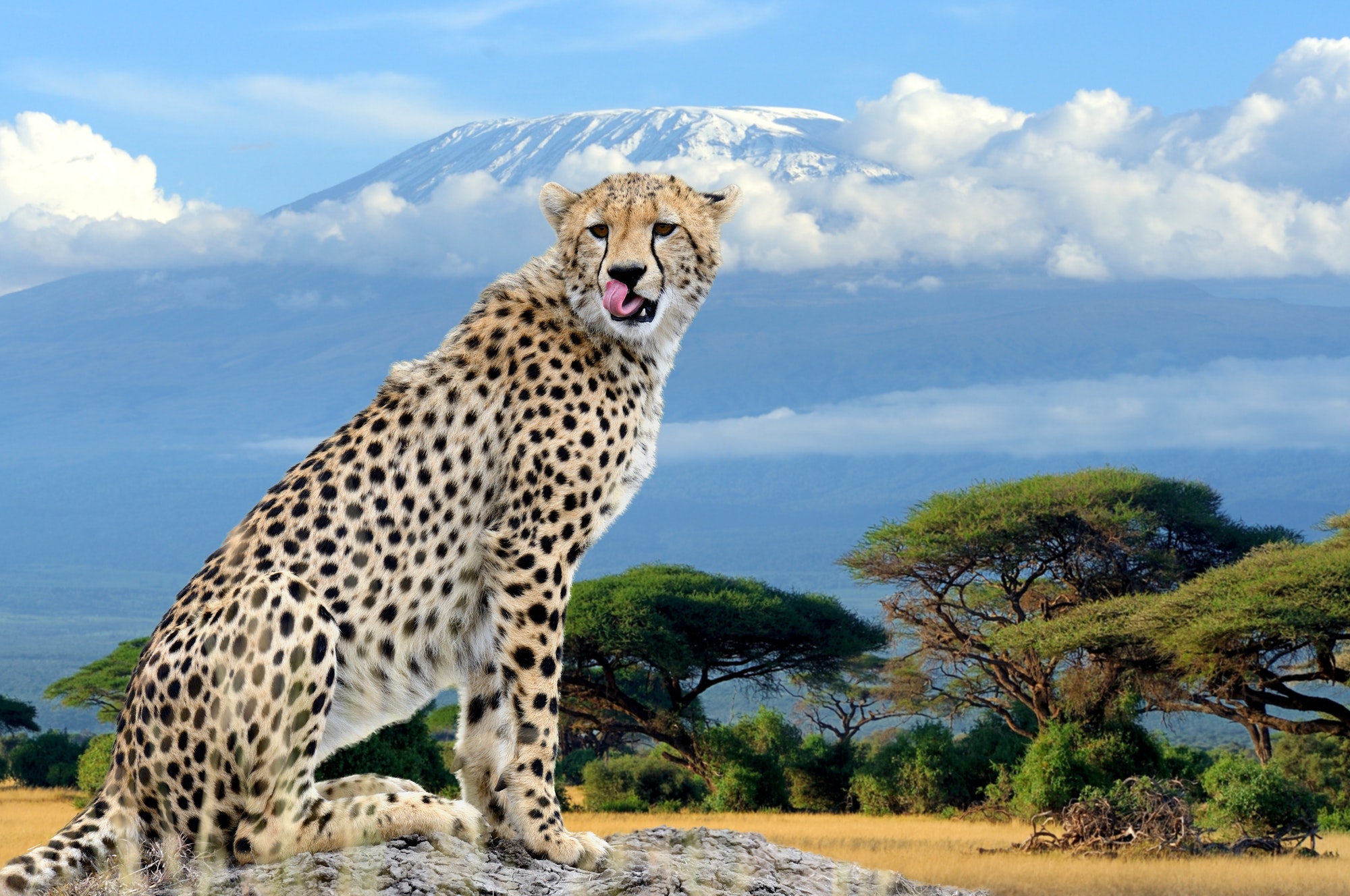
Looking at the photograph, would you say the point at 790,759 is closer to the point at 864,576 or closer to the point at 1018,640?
the point at 864,576

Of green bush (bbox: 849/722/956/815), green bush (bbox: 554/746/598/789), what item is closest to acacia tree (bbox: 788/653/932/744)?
green bush (bbox: 849/722/956/815)

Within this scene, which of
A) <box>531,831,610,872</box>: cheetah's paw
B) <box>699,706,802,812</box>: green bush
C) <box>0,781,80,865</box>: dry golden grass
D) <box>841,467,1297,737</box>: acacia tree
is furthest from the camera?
<box>841,467,1297,737</box>: acacia tree

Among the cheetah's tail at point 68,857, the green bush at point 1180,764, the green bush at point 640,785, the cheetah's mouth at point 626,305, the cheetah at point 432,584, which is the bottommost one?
the green bush at point 640,785

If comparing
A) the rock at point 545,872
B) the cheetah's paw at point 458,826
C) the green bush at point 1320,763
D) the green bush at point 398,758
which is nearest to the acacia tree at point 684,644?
the green bush at point 1320,763

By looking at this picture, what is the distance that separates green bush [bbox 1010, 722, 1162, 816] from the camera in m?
21.9

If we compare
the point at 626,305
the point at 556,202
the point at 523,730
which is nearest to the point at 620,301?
the point at 626,305

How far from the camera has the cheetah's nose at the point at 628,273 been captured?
19.5 ft

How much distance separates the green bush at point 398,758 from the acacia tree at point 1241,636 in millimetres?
11350

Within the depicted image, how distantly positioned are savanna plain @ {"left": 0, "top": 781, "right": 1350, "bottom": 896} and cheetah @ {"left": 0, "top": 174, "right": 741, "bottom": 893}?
5582mm

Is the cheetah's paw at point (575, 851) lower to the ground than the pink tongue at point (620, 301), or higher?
lower

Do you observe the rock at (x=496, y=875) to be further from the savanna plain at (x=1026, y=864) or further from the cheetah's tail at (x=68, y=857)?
the savanna plain at (x=1026, y=864)

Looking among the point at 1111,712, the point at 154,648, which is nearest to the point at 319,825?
the point at 154,648

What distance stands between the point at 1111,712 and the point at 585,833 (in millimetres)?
19961

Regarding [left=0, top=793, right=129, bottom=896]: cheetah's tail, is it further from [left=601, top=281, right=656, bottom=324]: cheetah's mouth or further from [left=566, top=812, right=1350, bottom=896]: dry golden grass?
[left=566, top=812, right=1350, bottom=896]: dry golden grass
